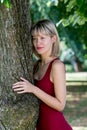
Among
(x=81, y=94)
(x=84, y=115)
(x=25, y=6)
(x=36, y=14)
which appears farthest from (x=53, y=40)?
(x=81, y=94)

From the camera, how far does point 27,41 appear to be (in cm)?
337

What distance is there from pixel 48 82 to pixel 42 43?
0.32 m

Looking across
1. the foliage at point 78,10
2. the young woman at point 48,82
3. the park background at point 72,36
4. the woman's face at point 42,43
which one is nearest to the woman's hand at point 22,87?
the young woman at point 48,82

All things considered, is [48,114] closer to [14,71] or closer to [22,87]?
[22,87]

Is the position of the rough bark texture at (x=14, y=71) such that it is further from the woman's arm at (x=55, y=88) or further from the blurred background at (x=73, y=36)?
the blurred background at (x=73, y=36)

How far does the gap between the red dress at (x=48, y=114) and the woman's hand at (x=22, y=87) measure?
0.54ft

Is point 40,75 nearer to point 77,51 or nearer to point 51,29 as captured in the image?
point 51,29

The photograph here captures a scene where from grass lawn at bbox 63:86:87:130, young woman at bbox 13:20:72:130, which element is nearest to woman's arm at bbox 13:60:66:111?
young woman at bbox 13:20:72:130

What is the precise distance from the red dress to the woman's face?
5.3 inches

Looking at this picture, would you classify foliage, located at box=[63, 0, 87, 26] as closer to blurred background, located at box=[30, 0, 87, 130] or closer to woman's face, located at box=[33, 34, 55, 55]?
blurred background, located at box=[30, 0, 87, 130]

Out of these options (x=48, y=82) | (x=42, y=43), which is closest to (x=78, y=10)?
(x=42, y=43)

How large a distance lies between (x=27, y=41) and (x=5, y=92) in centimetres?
46

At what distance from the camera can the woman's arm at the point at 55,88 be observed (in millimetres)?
3207

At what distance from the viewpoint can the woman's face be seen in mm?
3367
